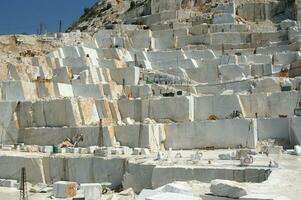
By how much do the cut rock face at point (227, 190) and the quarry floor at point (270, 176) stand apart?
22 centimetres

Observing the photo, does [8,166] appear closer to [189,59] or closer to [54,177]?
[54,177]

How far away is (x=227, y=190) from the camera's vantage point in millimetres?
9258

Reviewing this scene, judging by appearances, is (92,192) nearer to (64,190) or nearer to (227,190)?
Result: (64,190)

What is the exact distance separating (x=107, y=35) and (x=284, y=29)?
44.3 ft

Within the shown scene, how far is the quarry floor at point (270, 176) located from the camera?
1038cm

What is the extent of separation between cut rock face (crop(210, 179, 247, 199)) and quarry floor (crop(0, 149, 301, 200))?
0.22 metres

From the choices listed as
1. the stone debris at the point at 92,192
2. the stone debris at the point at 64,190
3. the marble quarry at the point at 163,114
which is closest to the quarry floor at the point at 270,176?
the marble quarry at the point at 163,114

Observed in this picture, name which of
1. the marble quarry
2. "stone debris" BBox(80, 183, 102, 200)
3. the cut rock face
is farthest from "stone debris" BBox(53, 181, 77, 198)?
the cut rock face

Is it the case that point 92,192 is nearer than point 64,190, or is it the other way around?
point 92,192

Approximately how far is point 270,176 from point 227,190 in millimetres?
3391

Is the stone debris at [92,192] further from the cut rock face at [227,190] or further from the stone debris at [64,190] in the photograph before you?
the cut rock face at [227,190]

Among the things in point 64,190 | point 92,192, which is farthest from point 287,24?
point 92,192

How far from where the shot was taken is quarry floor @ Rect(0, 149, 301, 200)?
10.4 m

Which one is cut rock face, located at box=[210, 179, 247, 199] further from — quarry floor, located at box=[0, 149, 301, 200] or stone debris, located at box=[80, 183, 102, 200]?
stone debris, located at box=[80, 183, 102, 200]
